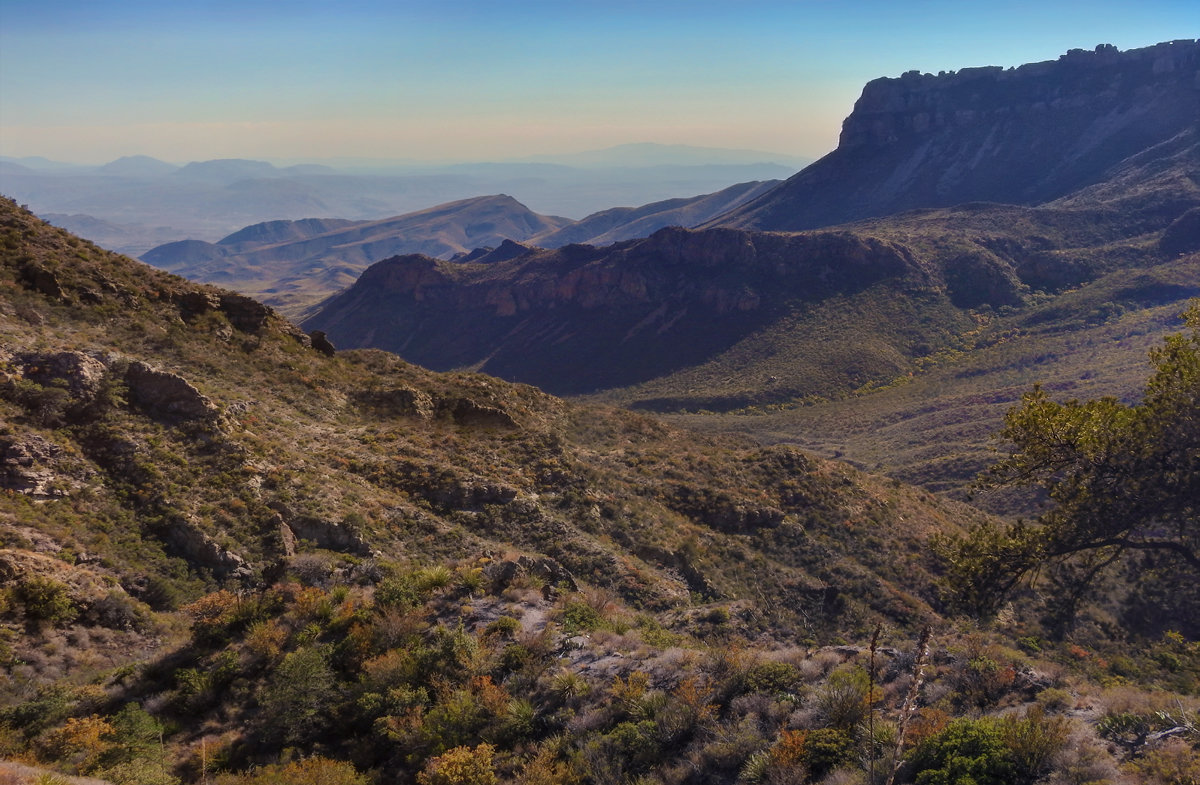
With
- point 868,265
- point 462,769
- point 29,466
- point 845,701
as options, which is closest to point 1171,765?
point 845,701

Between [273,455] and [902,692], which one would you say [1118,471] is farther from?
[273,455]

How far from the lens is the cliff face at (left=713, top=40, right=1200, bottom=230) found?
4678 inches

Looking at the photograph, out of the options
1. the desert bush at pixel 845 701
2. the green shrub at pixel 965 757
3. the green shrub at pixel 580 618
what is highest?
the green shrub at pixel 965 757

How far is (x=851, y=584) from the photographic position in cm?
Result: 2025

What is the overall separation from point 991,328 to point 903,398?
75.3ft

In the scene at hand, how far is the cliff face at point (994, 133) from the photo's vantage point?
119m

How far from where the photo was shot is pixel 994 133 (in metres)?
138

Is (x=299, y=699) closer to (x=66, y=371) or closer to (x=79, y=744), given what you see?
(x=79, y=744)

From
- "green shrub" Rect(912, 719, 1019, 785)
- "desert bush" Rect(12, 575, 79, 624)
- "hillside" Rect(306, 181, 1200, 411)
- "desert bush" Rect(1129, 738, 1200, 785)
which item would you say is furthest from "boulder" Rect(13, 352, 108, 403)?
Result: "hillside" Rect(306, 181, 1200, 411)

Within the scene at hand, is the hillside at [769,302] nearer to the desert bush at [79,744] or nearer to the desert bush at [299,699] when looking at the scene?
the desert bush at [299,699]

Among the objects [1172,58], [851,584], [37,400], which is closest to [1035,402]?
[851,584]

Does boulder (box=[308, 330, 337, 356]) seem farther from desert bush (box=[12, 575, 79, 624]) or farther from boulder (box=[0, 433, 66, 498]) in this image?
desert bush (box=[12, 575, 79, 624])

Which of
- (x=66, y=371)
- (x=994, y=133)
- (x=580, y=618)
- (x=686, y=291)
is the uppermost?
(x=994, y=133)

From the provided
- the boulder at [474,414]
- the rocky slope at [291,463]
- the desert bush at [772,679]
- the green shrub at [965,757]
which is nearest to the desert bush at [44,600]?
the rocky slope at [291,463]
